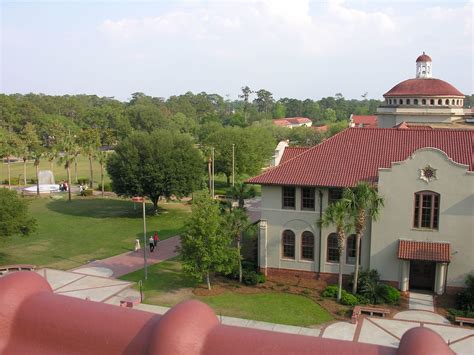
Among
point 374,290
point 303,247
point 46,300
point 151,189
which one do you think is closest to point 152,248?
point 151,189

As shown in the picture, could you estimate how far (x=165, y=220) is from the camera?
1943 inches

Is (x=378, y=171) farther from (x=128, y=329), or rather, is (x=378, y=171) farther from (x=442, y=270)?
(x=128, y=329)

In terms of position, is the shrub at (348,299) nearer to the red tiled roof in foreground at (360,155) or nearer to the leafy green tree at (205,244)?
the red tiled roof in foreground at (360,155)

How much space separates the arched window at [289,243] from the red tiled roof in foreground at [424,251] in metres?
6.51

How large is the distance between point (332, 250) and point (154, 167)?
21.6m

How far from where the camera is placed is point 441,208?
28625 millimetres

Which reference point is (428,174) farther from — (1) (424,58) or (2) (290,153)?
(1) (424,58)

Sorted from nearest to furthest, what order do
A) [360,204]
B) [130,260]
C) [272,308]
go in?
1. [272,308]
2. [360,204]
3. [130,260]

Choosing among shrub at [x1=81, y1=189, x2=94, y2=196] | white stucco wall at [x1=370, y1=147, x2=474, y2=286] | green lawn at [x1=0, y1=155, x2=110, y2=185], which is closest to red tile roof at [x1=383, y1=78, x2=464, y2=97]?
white stucco wall at [x1=370, y1=147, x2=474, y2=286]

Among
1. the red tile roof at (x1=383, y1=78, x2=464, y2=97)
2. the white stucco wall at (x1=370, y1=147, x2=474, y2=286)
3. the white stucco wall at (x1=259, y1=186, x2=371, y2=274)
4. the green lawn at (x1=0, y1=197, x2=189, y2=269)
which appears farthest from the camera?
the red tile roof at (x1=383, y1=78, x2=464, y2=97)

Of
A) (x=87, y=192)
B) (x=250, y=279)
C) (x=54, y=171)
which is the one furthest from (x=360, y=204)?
(x=54, y=171)

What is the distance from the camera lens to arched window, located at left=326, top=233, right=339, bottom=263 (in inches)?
1219

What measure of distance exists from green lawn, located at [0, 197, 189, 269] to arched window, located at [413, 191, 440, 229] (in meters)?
20.3

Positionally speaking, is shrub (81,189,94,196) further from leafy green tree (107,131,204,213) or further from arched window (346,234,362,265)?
arched window (346,234,362,265)
